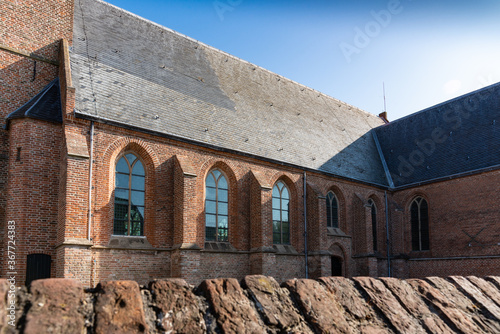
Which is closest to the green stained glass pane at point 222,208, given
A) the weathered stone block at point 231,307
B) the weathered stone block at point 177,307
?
the weathered stone block at point 231,307

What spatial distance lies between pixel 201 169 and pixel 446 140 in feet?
52.7

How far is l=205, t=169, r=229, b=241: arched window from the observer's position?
17406mm

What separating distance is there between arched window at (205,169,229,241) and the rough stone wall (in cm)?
1429

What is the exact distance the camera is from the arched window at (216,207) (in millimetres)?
17406

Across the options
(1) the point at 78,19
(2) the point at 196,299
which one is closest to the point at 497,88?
(1) the point at 78,19

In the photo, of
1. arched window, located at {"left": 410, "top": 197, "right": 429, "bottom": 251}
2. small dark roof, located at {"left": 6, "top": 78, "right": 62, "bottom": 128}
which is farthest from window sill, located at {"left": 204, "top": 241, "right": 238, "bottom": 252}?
arched window, located at {"left": 410, "top": 197, "right": 429, "bottom": 251}

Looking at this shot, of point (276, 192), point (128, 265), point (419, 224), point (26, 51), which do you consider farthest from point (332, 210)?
point (26, 51)

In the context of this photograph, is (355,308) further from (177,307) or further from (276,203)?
(276,203)

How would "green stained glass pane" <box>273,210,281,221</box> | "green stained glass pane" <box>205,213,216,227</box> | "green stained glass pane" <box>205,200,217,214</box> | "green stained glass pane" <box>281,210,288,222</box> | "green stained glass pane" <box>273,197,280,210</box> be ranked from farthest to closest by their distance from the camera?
"green stained glass pane" <box>281,210,288,222</box> < "green stained glass pane" <box>273,197,280,210</box> < "green stained glass pane" <box>273,210,281,221</box> < "green stained glass pane" <box>205,200,217,214</box> < "green stained glass pane" <box>205,213,216,227</box>

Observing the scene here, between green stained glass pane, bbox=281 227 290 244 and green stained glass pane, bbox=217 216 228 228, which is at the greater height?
green stained glass pane, bbox=217 216 228 228

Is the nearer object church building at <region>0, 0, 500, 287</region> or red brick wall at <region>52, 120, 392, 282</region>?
church building at <region>0, 0, 500, 287</region>

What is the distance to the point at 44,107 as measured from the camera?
14828mm

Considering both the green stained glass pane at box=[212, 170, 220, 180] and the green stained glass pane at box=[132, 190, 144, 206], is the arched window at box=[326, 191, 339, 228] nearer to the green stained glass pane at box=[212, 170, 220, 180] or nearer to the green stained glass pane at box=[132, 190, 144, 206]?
the green stained glass pane at box=[212, 170, 220, 180]

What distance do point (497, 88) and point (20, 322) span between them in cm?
2817
